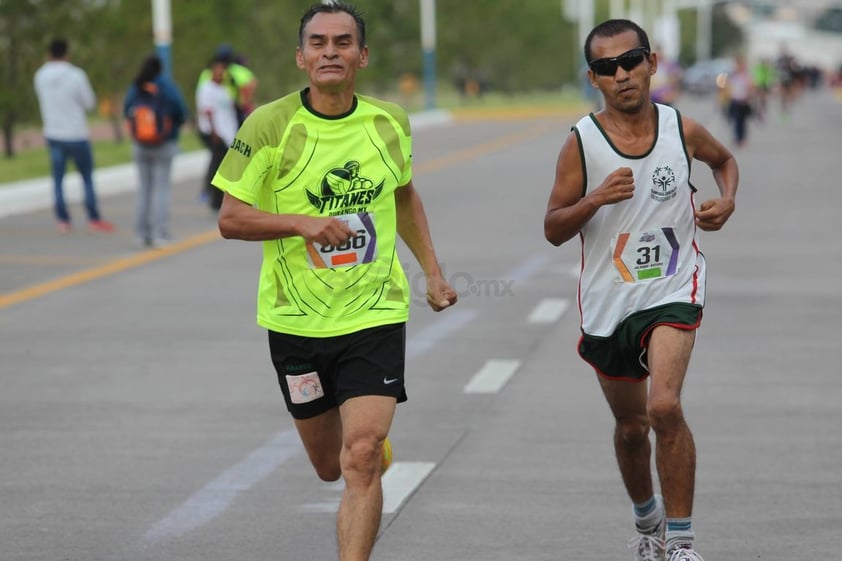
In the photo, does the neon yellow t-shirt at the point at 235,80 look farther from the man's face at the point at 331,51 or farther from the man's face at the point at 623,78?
the man's face at the point at 331,51

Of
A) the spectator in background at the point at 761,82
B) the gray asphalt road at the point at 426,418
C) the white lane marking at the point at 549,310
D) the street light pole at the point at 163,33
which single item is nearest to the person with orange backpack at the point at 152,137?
the gray asphalt road at the point at 426,418

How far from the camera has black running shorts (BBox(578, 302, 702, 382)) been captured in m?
5.89

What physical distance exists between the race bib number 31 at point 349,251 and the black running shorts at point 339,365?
0.70 ft

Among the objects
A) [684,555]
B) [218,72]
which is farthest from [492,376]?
[218,72]

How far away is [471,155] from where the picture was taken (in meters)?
33.8

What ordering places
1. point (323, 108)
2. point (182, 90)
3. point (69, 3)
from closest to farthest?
point (323, 108) < point (69, 3) < point (182, 90)

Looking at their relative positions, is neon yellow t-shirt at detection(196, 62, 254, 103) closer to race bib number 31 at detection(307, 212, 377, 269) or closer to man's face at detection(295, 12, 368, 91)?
man's face at detection(295, 12, 368, 91)

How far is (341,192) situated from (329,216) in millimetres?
97

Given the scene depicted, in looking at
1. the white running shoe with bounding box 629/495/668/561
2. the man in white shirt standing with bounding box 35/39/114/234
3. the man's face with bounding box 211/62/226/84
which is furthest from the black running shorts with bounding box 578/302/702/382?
the man's face with bounding box 211/62/226/84

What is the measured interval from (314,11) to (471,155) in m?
28.2

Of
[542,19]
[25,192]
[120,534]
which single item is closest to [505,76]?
[542,19]

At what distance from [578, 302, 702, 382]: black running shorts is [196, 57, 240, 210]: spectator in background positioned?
586 inches

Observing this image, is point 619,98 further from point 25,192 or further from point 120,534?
point 25,192

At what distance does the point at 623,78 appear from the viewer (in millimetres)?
5871
